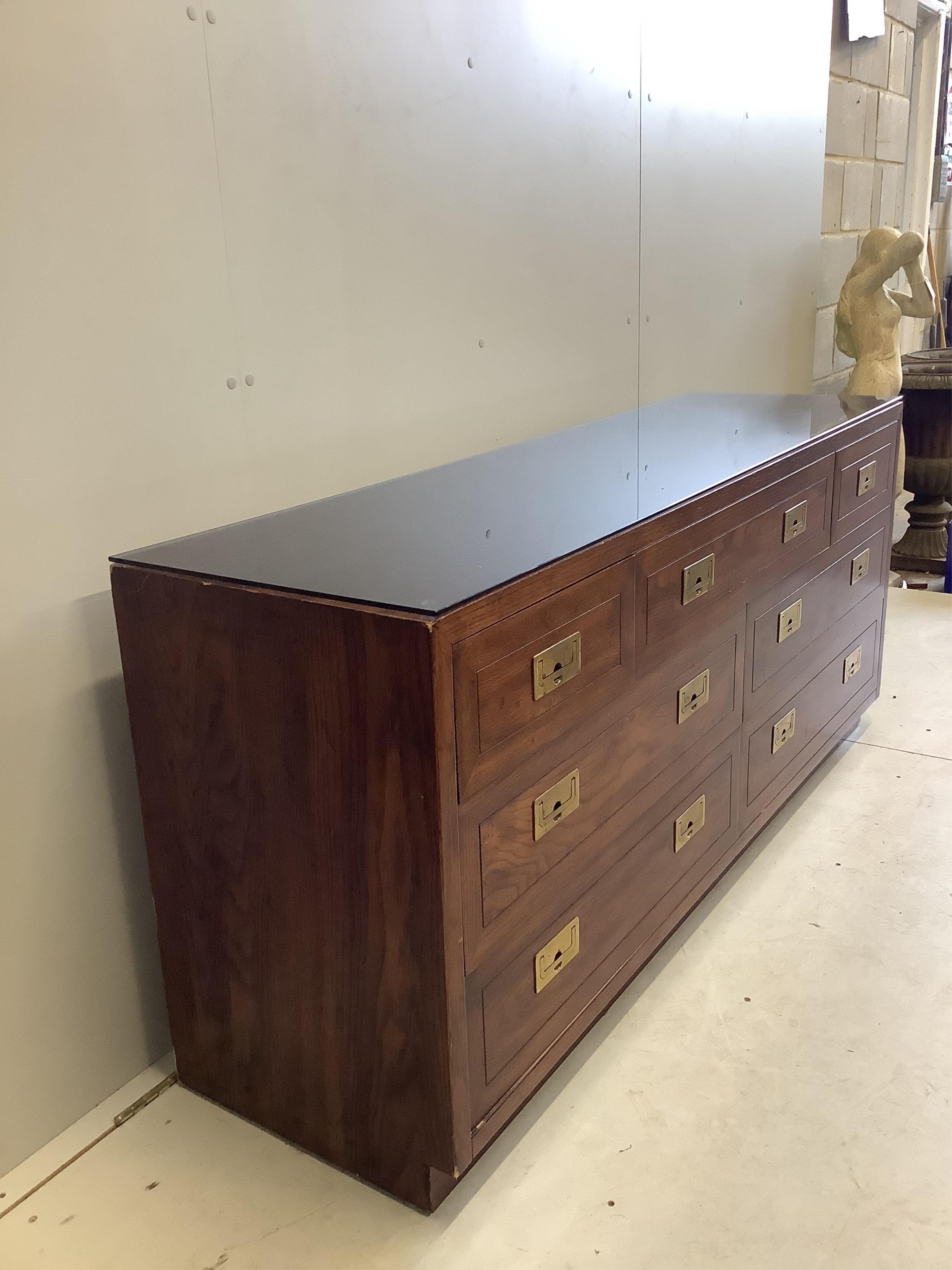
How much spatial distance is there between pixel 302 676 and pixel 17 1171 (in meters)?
0.82

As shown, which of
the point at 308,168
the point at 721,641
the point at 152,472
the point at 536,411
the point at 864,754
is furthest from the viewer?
the point at 864,754

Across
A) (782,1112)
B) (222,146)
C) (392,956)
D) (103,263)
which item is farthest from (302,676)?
(782,1112)

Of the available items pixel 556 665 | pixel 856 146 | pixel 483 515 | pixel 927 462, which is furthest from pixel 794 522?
pixel 856 146

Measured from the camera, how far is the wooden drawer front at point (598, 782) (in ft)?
4.05

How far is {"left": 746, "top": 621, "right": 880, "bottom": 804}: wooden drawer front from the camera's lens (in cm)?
195

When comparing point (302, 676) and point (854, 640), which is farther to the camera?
point (854, 640)

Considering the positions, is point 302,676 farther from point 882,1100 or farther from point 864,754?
point 864,754

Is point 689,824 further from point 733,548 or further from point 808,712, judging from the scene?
point 808,712

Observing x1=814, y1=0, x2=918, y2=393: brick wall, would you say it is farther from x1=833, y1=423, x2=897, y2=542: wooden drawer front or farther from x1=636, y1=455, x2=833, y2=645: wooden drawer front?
x1=636, y1=455, x2=833, y2=645: wooden drawer front

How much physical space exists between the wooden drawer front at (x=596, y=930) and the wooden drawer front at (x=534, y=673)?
27cm

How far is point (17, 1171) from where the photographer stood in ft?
4.59

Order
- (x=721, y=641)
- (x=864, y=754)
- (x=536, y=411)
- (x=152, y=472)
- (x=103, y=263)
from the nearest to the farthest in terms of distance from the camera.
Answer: (x=103, y=263) < (x=152, y=472) < (x=721, y=641) < (x=536, y=411) < (x=864, y=754)

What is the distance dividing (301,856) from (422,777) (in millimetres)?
237

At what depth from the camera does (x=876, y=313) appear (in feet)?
10.6
